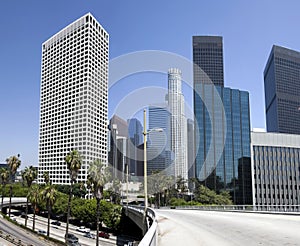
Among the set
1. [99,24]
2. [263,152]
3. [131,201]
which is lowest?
[131,201]

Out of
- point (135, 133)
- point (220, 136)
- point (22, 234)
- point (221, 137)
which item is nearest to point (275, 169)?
point (221, 137)

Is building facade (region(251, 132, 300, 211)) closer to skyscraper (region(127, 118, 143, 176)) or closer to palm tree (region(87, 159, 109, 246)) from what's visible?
skyscraper (region(127, 118, 143, 176))

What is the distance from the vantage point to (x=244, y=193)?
110 metres

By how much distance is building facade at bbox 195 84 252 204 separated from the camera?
12119 centimetres

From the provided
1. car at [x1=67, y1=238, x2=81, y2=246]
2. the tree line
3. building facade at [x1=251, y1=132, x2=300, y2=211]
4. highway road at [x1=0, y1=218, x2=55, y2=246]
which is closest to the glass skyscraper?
building facade at [x1=251, y1=132, x2=300, y2=211]

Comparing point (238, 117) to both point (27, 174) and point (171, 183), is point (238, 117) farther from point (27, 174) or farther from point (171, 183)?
point (27, 174)

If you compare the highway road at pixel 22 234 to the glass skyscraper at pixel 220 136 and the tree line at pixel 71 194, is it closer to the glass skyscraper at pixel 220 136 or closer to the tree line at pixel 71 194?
the tree line at pixel 71 194

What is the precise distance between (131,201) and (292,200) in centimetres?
5703

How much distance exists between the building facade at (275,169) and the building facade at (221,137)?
1547 cm

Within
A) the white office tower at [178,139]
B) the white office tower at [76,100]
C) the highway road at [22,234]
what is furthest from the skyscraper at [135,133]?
the white office tower at [76,100]

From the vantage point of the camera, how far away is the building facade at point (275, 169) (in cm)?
9825

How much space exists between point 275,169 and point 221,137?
2946 centimetres

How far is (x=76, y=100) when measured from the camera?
155 metres

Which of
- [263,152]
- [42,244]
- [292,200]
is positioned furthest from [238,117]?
[42,244]
